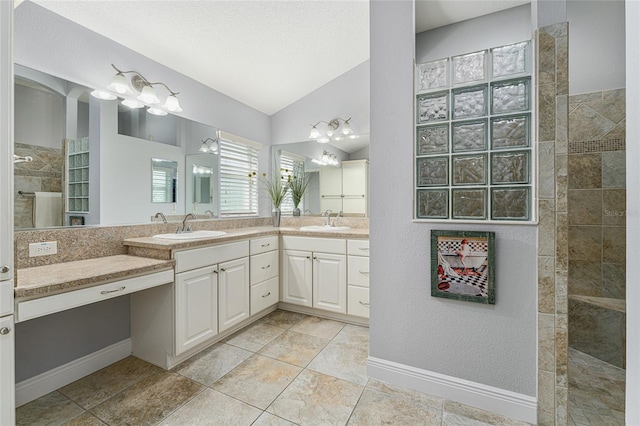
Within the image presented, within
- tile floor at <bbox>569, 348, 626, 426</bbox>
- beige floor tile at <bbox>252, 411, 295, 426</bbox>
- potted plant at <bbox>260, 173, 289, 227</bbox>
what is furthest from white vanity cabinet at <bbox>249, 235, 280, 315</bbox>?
tile floor at <bbox>569, 348, 626, 426</bbox>

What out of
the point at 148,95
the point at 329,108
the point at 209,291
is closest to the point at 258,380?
the point at 209,291

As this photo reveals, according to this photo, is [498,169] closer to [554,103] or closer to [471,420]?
[554,103]

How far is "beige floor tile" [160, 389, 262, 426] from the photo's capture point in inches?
61.3

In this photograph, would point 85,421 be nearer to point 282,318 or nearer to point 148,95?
point 282,318

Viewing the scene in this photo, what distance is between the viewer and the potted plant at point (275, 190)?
3.64m

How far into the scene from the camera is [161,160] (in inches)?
101

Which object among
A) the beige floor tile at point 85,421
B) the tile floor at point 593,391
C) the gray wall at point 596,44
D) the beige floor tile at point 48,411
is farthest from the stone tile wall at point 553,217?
the beige floor tile at point 48,411

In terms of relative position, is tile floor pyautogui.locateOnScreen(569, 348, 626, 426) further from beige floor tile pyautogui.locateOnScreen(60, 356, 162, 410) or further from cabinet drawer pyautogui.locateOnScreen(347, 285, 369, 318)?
beige floor tile pyautogui.locateOnScreen(60, 356, 162, 410)

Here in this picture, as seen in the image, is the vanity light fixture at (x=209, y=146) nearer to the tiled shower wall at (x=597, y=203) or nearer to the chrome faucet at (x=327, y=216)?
the chrome faucet at (x=327, y=216)

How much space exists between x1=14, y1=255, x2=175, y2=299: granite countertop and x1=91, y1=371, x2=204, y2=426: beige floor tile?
732 millimetres

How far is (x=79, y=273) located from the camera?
1605 mm

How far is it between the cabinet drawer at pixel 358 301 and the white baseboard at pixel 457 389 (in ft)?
2.57

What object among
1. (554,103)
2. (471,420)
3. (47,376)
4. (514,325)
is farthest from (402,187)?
(47,376)

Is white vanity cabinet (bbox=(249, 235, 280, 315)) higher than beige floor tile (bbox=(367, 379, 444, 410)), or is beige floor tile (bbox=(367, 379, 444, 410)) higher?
white vanity cabinet (bbox=(249, 235, 280, 315))
